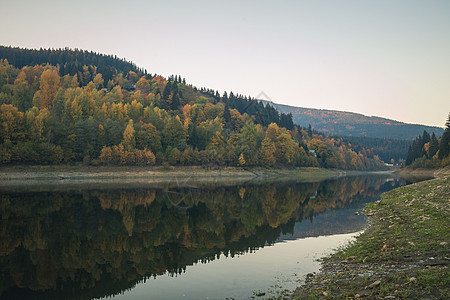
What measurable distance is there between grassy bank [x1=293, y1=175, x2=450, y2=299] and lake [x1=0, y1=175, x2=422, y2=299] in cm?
155

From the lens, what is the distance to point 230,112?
166250 mm

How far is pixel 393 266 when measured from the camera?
47.9 ft

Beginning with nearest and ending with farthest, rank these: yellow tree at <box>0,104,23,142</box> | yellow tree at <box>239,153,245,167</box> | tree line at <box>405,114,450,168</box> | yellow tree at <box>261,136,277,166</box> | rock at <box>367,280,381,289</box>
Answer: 1. rock at <box>367,280,381,289</box>
2. yellow tree at <box>0,104,23,142</box>
3. tree line at <box>405,114,450,168</box>
4. yellow tree at <box>239,153,245,167</box>
5. yellow tree at <box>261,136,277,166</box>

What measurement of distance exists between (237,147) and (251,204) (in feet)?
260

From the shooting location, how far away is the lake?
48.7 feet

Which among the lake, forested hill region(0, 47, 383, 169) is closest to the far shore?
forested hill region(0, 47, 383, 169)

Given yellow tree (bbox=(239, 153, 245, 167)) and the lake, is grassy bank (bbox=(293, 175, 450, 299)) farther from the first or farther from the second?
yellow tree (bbox=(239, 153, 245, 167))

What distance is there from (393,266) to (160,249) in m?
13.9

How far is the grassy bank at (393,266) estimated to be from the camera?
447 inches

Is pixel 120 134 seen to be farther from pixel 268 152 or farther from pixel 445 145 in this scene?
pixel 445 145

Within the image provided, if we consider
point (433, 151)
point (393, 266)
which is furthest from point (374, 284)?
point (433, 151)

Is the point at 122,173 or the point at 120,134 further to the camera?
the point at 120,134

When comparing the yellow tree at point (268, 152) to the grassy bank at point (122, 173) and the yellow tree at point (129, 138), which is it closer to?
the grassy bank at point (122, 173)

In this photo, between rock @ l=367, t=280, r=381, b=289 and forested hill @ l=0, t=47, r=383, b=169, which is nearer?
rock @ l=367, t=280, r=381, b=289
